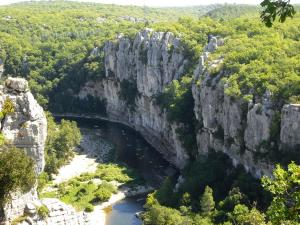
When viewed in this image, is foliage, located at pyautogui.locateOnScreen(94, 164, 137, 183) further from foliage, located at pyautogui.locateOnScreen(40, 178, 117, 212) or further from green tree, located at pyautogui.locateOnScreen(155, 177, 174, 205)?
green tree, located at pyautogui.locateOnScreen(155, 177, 174, 205)

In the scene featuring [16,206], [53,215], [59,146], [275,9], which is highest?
[275,9]

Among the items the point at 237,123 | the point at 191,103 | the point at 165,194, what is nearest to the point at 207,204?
the point at 165,194

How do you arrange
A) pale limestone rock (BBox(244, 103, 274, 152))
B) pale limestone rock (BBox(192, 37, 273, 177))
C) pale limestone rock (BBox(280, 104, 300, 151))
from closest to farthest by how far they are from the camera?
pale limestone rock (BBox(280, 104, 300, 151))
pale limestone rock (BBox(244, 103, 274, 152))
pale limestone rock (BBox(192, 37, 273, 177))

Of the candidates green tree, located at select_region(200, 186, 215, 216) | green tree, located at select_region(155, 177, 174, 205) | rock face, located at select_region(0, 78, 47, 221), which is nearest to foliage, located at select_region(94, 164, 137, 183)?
green tree, located at select_region(155, 177, 174, 205)

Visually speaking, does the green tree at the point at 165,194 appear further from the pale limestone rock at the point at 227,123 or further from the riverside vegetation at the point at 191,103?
the pale limestone rock at the point at 227,123

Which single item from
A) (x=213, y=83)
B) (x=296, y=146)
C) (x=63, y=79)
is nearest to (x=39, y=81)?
(x=63, y=79)

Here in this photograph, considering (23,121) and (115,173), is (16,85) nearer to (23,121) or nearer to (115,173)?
(23,121)
